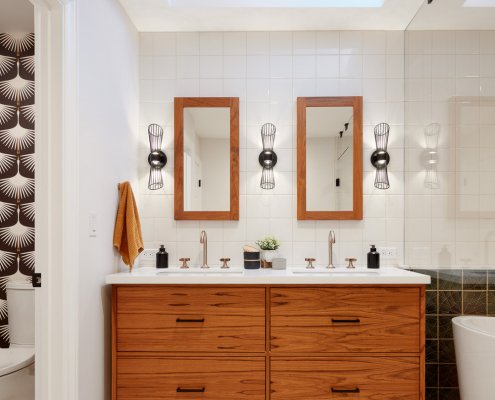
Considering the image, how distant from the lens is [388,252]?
2461 mm

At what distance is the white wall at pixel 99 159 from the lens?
5.64 ft

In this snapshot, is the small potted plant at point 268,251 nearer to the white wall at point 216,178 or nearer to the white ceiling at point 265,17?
the white wall at point 216,178

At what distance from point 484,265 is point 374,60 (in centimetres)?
142

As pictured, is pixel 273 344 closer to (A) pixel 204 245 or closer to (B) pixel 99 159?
(A) pixel 204 245

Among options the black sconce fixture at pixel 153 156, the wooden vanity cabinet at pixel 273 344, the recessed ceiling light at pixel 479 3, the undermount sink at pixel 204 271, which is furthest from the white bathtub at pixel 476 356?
the black sconce fixture at pixel 153 156

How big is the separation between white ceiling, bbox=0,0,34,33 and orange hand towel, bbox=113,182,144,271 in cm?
117

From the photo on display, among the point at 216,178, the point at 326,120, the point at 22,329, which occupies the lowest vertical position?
the point at 22,329

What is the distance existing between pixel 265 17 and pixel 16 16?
1.50 metres

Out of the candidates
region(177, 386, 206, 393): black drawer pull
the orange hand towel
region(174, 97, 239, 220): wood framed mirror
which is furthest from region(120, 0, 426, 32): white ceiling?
region(177, 386, 206, 393): black drawer pull

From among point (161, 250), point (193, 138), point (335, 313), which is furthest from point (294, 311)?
point (193, 138)

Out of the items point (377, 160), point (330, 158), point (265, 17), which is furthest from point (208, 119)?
point (377, 160)

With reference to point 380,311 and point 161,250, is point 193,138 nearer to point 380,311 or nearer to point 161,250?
point 161,250

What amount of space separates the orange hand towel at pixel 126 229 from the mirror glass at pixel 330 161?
1.07 meters

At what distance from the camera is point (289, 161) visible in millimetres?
2500
